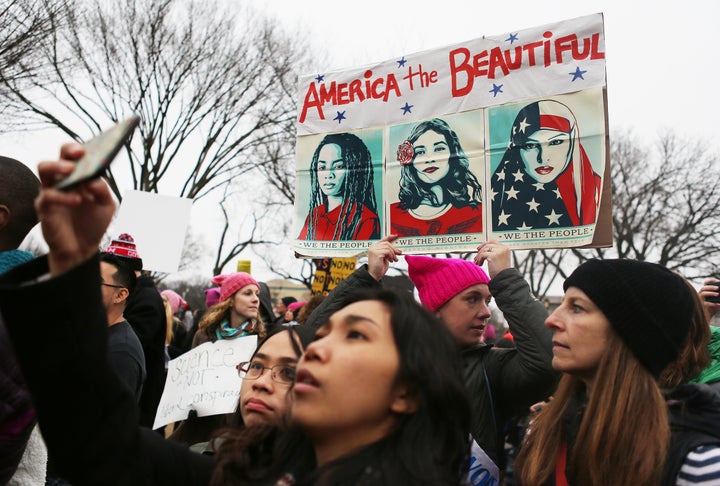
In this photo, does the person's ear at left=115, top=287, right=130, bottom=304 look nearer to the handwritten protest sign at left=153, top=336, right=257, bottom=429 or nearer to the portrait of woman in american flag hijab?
the handwritten protest sign at left=153, top=336, right=257, bottom=429

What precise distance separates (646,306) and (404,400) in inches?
44.7

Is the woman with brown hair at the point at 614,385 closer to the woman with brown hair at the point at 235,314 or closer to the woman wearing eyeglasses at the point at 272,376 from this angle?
the woman wearing eyeglasses at the point at 272,376

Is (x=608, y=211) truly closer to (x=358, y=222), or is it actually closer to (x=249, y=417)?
(x=358, y=222)

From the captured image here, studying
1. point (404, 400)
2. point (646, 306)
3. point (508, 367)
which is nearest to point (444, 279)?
point (508, 367)

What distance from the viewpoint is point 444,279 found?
320cm

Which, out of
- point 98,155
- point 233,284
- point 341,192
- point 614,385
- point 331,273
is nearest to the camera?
point 98,155

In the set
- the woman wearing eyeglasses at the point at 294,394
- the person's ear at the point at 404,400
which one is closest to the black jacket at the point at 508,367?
the woman wearing eyeglasses at the point at 294,394

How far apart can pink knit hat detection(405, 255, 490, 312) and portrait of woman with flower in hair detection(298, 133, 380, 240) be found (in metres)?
0.68

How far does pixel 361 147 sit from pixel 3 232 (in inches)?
97.9

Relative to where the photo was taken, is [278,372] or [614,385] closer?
[614,385]

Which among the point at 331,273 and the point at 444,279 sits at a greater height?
the point at 444,279

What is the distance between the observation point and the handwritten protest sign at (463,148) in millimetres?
3355

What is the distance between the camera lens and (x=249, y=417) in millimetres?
2248

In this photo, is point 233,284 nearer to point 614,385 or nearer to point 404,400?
point 614,385
